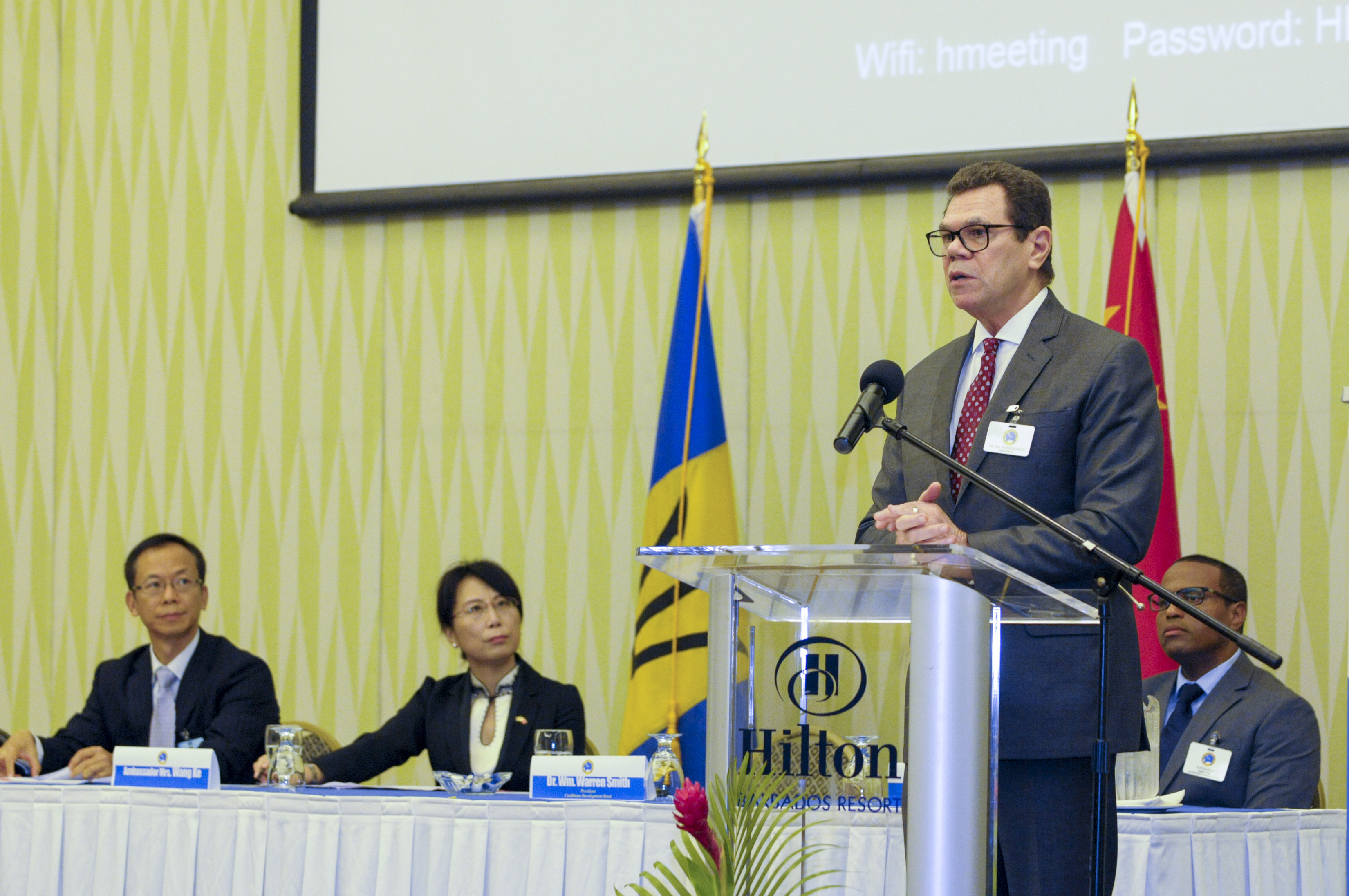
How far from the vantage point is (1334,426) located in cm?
403

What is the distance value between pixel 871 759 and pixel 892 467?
0.67 metres

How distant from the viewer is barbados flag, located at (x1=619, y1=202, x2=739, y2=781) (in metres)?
3.93

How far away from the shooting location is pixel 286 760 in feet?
9.71

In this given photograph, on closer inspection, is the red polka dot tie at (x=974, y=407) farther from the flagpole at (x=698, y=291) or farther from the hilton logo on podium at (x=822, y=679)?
the flagpole at (x=698, y=291)

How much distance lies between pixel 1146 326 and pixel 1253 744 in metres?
1.14

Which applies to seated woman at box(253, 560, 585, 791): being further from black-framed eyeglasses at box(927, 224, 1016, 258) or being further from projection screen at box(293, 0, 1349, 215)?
black-framed eyeglasses at box(927, 224, 1016, 258)

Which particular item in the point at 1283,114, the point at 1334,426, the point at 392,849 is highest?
the point at 1283,114

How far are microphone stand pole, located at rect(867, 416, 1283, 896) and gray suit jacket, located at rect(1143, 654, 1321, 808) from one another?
4.79ft

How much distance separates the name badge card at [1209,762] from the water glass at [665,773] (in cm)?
129

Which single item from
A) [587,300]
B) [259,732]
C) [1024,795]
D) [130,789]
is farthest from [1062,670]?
[587,300]

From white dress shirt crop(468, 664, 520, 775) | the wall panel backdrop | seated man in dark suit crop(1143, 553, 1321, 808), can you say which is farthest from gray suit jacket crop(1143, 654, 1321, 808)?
white dress shirt crop(468, 664, 520, 775)

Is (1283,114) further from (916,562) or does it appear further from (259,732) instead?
(259,732)

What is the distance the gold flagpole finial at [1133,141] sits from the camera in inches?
152

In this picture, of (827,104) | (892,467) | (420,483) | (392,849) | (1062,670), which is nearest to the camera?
(1062,670)
